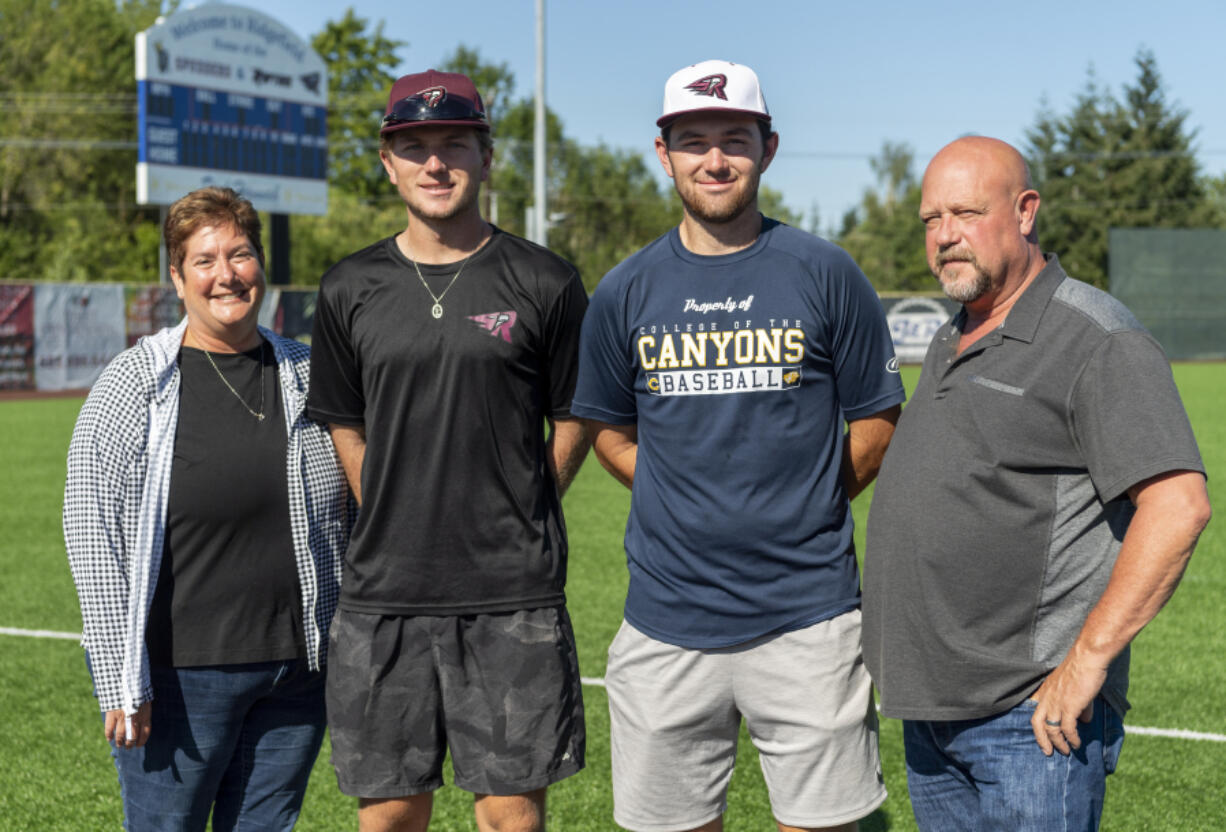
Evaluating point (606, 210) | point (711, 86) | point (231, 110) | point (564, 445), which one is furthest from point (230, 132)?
point (606, 210)

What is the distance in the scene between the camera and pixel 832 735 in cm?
338

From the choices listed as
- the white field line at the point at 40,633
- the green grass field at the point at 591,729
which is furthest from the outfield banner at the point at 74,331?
the white field line at the point at 40,633

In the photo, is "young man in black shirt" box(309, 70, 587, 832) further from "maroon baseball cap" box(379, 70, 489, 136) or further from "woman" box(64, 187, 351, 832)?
"woman" box(64, 187, 351, 832)

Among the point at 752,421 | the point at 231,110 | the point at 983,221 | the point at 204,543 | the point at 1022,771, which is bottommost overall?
the point at 1022,771

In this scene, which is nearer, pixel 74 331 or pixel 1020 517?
pixel 1020 517

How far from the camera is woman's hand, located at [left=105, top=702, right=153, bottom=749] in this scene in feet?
11.0

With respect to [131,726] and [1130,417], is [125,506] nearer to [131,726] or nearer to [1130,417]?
[131,726]

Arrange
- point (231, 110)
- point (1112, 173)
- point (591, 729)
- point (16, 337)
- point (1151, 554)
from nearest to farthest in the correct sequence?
point (1151, 554), point (591, 729), point (16, 337), point (231, 110), point (1112, 173)

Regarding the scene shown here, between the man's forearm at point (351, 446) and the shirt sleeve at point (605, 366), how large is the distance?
60 centimetres

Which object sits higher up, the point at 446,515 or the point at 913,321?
the point at 913,321

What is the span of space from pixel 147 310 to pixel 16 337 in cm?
300

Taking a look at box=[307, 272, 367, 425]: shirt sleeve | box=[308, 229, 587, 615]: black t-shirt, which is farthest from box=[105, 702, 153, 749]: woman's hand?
box=[307, 272, 367, 425]: shirt sleeve

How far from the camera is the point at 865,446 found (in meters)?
3.47

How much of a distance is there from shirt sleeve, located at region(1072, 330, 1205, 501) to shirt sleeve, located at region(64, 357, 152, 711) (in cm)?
237
